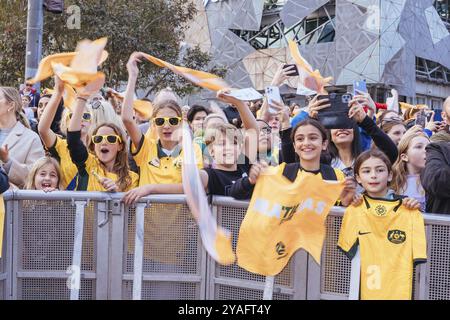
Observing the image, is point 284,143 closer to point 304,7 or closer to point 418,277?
point 418,277

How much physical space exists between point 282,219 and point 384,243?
64 cm

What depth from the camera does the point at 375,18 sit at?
30.2 m

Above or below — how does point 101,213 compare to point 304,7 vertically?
below

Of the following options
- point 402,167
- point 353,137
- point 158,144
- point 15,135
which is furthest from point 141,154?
point 402,167

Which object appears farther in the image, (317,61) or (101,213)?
(317,61)

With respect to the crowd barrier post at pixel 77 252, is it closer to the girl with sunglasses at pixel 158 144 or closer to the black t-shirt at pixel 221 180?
the girl with sunglasses at pixel 158 144

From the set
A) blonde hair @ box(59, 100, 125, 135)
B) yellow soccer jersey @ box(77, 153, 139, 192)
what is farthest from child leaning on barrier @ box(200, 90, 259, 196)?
blonde hair @ box(59, 100, 125, 135)

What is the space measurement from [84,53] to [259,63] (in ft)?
102

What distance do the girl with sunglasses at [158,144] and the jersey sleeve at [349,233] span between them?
3.90 ft

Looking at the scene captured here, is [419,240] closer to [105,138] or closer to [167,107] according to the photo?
[167,107]

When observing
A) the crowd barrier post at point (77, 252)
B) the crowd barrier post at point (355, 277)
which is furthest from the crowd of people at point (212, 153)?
the crowd barrier post at point (355, 277)

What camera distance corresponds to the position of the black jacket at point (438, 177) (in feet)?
13.1

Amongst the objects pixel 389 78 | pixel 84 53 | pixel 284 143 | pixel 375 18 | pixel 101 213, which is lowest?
pixel 101 213
